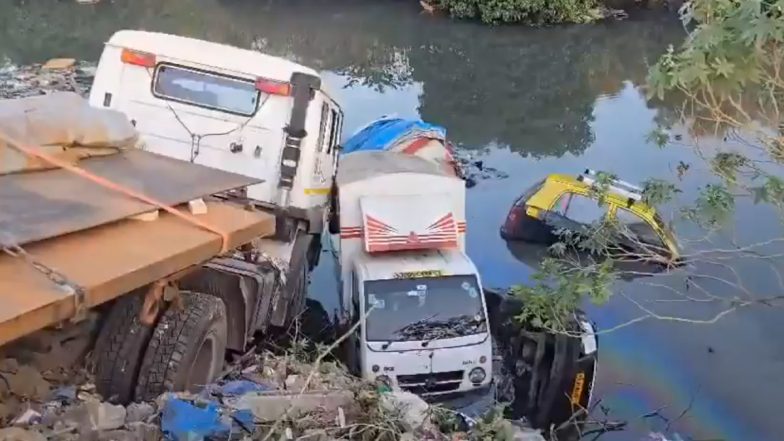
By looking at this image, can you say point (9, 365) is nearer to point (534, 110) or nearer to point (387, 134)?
point (387, 134)

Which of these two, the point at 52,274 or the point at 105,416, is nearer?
the point at 52,274

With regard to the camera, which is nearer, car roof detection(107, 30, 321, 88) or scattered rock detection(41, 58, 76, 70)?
car roof detection(107, 30, 321, 88)

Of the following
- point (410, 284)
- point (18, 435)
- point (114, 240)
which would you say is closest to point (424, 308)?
point (410, 284)

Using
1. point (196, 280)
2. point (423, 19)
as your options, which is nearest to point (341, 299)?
point (196, 280)

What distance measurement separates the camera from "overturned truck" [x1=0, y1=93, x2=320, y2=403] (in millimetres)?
3867

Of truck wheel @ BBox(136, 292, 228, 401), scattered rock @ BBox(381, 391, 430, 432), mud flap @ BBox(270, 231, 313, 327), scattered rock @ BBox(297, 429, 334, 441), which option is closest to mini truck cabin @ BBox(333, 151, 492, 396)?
mud flap @ BBox(270, 231, 313, 327)

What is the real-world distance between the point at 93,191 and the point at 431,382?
5.78 m

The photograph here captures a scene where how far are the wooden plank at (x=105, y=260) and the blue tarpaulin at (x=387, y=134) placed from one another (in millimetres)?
10289

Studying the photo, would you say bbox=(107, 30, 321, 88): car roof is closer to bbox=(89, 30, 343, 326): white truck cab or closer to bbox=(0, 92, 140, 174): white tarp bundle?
bbox=(89, 30, 343, 326): white truck cab

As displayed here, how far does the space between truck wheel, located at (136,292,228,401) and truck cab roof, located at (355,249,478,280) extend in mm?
4564

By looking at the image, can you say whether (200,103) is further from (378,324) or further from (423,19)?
(423,19)

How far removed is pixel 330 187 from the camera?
37.9 ft

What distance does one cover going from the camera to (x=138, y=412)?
205 inches

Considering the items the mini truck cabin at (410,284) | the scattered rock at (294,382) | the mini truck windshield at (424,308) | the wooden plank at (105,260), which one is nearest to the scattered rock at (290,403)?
the scattered rock at (294,382)
